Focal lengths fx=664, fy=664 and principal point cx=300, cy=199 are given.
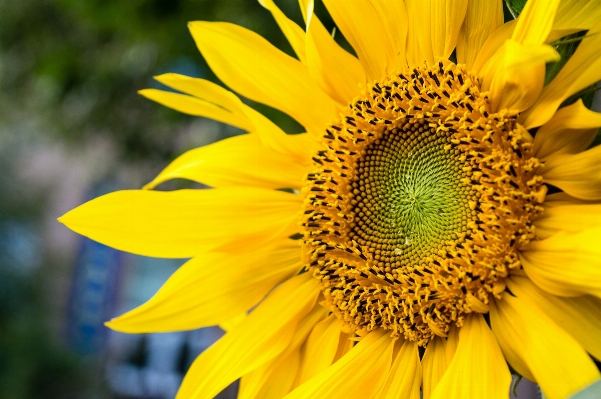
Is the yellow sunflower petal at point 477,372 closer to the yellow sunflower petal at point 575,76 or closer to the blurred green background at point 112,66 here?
the yellow sunflower petal at point 575,76

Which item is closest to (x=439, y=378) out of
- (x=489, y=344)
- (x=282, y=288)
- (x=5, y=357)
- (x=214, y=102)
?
(x=489, y=344)

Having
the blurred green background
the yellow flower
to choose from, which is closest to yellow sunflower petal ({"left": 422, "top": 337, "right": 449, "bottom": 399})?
the yellow flower

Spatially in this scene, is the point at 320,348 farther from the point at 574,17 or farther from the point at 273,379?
the point at 574,17

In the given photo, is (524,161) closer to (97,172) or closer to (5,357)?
(97,172)

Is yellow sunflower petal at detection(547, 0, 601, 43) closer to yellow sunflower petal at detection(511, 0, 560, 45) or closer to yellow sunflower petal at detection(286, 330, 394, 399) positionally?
yellow sunflower petal at detection(511, 0, 560, 45)

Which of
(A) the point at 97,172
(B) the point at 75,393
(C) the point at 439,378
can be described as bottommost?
(B) the point at 75,393

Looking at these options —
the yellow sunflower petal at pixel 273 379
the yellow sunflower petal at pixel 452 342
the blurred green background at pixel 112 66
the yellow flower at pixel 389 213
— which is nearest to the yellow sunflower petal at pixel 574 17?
the yellow flower at pixel 389 213
